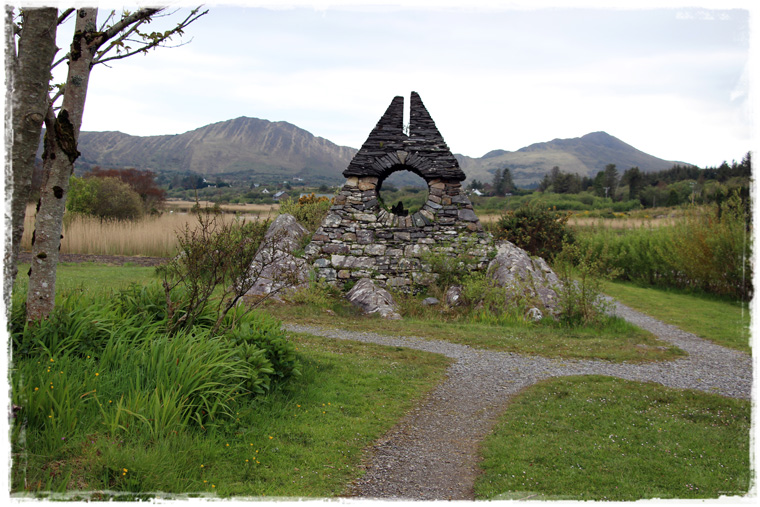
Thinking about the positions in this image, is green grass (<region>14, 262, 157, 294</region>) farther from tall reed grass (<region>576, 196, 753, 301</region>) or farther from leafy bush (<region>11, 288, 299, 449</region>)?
tall reed grass (<region>576, 196, 753, 301</region>)

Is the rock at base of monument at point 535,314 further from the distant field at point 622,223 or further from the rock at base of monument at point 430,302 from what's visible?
the distant field at point 622,223

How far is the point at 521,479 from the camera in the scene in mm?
4309

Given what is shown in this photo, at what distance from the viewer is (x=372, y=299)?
12.0 meters

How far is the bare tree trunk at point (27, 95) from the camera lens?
4.31 metres

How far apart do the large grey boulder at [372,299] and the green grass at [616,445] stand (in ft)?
17.2

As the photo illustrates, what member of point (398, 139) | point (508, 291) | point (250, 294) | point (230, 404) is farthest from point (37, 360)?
point (398, 139)

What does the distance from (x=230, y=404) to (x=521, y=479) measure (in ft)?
9.42

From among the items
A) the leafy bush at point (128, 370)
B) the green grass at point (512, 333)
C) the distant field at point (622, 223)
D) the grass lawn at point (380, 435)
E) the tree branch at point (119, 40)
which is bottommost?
the green grass at point (512, 333)

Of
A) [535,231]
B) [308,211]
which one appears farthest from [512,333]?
[535,231]

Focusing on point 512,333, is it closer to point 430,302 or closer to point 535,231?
point 430,302

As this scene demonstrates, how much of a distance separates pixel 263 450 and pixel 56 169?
3.68 m

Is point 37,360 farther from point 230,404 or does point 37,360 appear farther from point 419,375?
point 419,375

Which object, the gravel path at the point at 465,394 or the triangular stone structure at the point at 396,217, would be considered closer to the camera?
the gravel path at the point at 465,394

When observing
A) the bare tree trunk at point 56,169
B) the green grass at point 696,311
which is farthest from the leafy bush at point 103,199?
the green grass at point 696,311
